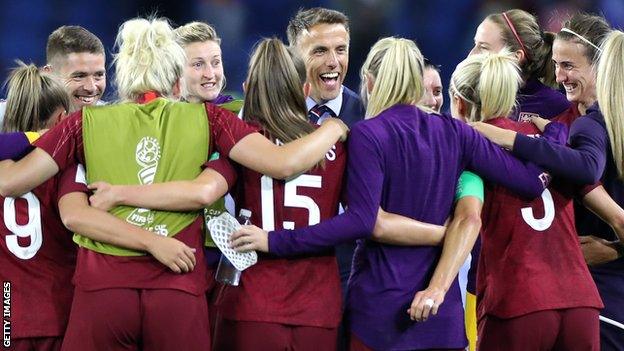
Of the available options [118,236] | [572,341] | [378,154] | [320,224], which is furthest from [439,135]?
[118,236]

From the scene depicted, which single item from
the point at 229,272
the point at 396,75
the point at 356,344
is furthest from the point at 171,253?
the point at 396,75

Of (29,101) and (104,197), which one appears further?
(29,101)

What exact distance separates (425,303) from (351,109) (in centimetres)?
200

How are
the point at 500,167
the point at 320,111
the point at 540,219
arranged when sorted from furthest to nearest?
the point at 320,111, the point at 540,219, the point at 500,167

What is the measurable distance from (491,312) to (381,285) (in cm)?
58

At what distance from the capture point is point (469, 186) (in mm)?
3824

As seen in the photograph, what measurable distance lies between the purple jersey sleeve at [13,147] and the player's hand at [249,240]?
0.88 meters

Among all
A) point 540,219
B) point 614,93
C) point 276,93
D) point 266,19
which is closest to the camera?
point 276,93

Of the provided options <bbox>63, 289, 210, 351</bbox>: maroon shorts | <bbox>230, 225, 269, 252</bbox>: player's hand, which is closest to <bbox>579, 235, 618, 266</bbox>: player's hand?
<bbox>230, 225, 269, 252</bbox>: player's hand

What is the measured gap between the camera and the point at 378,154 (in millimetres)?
3617

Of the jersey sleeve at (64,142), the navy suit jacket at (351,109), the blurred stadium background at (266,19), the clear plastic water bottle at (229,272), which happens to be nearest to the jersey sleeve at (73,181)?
the jersey sleeve at (64,142)

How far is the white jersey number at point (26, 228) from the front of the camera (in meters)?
3.83

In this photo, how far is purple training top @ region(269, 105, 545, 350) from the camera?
359 centimetres

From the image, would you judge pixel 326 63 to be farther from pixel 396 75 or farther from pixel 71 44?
pixel 396 75
